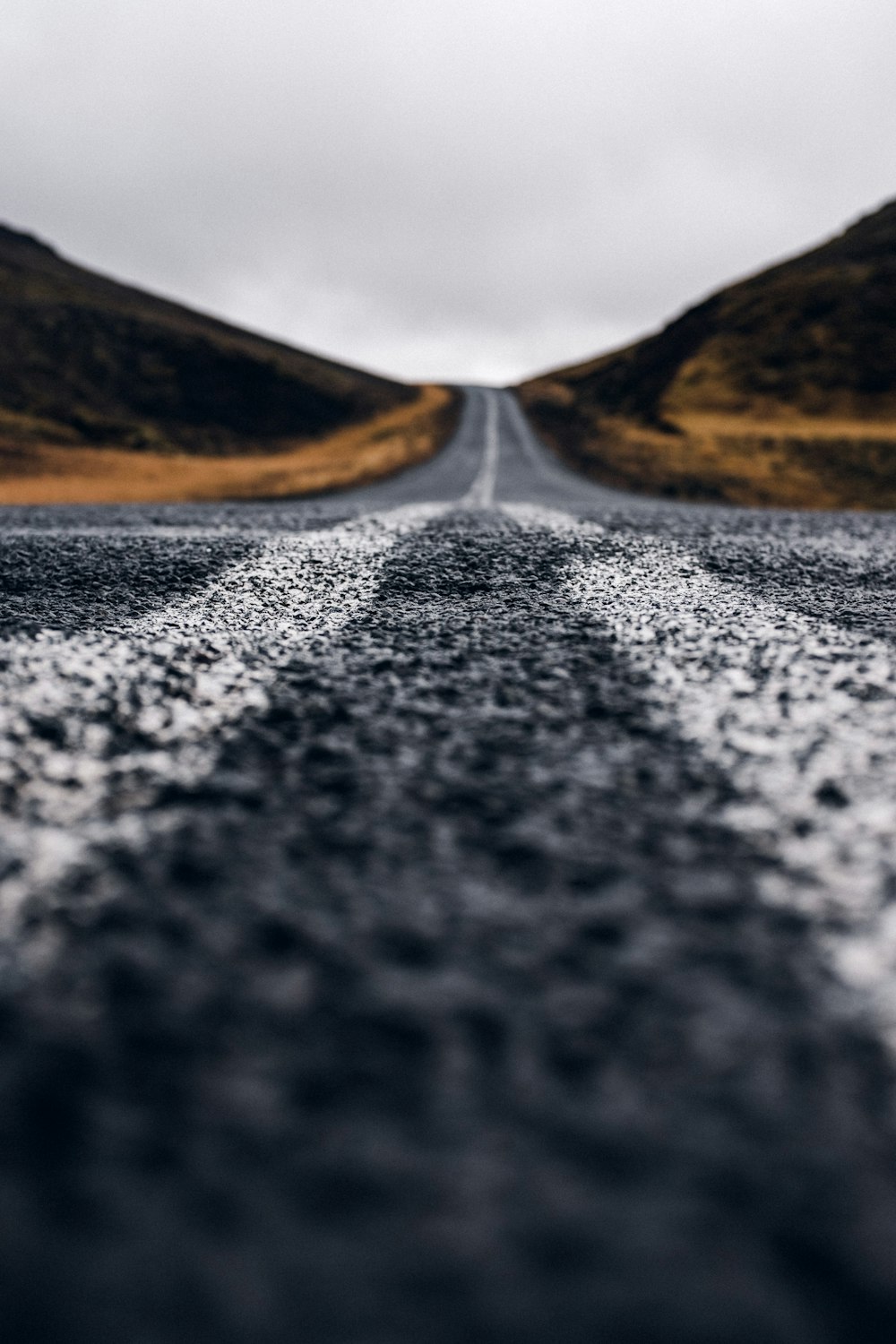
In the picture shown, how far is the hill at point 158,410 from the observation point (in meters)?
17.7

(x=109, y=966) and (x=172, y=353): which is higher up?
(x=172, y=353)

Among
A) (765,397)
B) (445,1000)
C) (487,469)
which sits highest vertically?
(765,397)

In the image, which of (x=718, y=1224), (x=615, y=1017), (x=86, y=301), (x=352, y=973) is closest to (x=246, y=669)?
(x=352, y=973)

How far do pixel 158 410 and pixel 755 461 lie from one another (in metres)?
18.8

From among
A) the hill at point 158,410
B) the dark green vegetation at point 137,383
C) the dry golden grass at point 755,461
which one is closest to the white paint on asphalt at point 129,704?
the hill at point 158,410

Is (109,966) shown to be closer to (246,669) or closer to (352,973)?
(352,973)

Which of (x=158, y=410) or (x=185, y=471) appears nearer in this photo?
(x=185, y=471)

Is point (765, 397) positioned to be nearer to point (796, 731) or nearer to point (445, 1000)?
point (796, 731)

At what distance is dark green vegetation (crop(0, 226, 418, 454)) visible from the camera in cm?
2214

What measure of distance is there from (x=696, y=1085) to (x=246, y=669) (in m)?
0.85

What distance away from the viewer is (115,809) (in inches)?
29.7

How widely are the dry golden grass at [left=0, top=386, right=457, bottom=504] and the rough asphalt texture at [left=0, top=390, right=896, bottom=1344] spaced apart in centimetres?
1303

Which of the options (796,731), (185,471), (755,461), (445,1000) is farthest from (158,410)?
(445,1000)

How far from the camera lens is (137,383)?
26.6 metres
